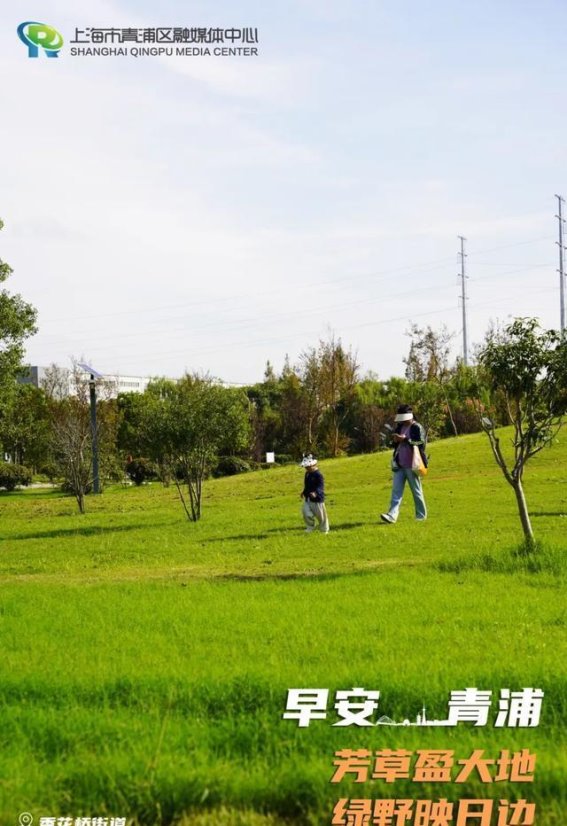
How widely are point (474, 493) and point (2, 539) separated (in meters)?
12.3

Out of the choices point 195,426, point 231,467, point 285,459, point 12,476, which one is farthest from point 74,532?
point 285,459

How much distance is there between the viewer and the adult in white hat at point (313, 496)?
60.2 ft

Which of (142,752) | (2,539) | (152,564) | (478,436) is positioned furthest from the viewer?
(478,436)

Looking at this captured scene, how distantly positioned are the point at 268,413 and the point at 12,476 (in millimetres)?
16270

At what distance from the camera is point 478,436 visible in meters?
45.8

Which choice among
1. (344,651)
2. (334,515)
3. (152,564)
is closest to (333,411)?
(334,515)

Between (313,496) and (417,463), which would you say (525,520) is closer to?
(417,463)

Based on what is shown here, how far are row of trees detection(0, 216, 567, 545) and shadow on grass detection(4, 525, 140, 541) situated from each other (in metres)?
1.79

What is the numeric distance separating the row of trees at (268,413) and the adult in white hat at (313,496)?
3196 mm

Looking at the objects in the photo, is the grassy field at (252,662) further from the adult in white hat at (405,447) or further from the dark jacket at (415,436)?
the dark jacket at (415,436)

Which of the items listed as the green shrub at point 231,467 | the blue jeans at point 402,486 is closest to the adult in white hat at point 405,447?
the blue jeans at point 402,486

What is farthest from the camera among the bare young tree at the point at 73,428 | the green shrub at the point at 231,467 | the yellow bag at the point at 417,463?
the green shrub at the point at 231,467

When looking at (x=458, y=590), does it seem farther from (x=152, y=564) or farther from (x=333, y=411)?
(x=333, y=411)

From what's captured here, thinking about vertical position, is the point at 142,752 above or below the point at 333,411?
below
